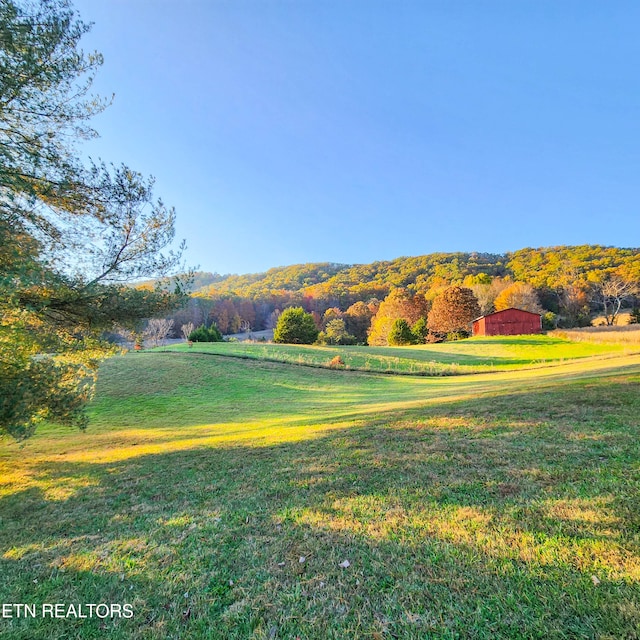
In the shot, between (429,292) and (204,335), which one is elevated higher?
(429,292)

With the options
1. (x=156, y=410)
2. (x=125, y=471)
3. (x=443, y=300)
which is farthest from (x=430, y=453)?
(x=443, y=300)

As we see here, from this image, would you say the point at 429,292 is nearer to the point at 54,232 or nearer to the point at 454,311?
the point at 454,311

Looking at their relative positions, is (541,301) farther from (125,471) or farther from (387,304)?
(125,471)

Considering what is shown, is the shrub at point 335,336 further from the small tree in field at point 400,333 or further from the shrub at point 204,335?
the shrub at point 204,335

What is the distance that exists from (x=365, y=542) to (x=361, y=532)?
159 millimetres

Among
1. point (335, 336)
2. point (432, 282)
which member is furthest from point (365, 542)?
point (432, 282)

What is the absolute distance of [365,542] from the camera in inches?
117

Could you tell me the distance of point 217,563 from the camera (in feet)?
9.53

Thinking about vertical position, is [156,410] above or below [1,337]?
below

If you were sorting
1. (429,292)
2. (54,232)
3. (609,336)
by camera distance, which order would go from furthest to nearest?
(429,292) < (609,336) < (54,232)

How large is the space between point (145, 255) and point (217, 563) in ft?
21.4

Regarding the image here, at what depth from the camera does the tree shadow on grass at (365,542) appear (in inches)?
84.6

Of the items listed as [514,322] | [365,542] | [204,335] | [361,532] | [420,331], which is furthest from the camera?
[420,331]

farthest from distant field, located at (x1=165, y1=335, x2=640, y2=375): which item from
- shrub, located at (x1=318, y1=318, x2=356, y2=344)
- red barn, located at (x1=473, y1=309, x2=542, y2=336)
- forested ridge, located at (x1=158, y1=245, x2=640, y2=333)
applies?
forested ridge, located at (x1=158, y1=245, x2=640, y2=333)
